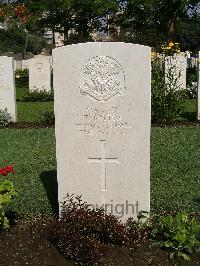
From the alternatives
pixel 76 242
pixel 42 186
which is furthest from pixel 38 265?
pixel 42 186

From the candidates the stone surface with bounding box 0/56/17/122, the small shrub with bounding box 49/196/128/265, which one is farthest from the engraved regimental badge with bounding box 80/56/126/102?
the stone surface with bounding box 0/56/17/122

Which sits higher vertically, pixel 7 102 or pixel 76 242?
pixel 7 102

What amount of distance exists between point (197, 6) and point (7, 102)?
66.4ft

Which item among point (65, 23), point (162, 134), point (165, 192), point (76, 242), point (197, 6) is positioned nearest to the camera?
point (76, 242)

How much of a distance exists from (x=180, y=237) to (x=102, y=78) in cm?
157

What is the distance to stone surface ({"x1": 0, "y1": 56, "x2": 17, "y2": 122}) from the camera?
11.3 m

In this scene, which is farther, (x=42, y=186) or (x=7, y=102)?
(x=7, y=102)

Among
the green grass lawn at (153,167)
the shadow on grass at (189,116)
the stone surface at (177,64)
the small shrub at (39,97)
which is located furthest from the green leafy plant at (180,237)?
the small shrub at (39,97)

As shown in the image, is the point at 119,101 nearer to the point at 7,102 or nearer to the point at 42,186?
the point at 42,186

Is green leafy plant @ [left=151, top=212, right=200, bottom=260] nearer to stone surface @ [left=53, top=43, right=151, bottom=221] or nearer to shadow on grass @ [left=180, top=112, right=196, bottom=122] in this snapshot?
stone surface @ [left=53, top=43, right=151, bottom=221]

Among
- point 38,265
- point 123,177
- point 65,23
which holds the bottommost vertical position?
point 38,265

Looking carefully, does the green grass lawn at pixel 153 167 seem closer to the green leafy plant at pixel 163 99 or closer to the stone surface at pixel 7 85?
the green leafy plant at pixel 163 99

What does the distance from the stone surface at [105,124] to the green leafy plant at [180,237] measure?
44cm

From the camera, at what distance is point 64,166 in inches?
172
